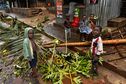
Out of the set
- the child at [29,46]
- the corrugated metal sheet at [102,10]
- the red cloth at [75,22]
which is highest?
the corrugated metal sheet at [102,10]

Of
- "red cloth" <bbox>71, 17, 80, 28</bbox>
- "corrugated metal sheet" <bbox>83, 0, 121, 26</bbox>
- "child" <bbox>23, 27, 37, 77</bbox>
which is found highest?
"corrugated metal sheet" <bbox>83, 0, 121, 26</bbox>

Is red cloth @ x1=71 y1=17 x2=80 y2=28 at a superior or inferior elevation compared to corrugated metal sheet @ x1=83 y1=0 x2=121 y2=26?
inferior

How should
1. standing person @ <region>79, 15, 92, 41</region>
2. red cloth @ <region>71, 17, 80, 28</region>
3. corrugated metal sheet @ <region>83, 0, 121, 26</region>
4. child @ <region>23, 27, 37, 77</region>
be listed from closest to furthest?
child @ <region>23, 27, 37, 77</region> → standing person @ <region>79, 15, 92, 41</region> → corrugated metal sheet @ <region>83, 0, 121, 26</region> → red cloth @ <region>71, 17, 80, 28</region>

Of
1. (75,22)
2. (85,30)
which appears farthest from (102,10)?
(85,30)

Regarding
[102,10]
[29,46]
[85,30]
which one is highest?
[102,10]

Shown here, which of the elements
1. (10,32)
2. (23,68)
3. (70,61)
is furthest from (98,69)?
(10,32)

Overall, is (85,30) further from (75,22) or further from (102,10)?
(102,10)

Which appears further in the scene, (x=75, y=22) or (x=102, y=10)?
(x=75, y=22)

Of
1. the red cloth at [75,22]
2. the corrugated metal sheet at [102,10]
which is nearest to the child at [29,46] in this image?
the red cloth at [75,22]

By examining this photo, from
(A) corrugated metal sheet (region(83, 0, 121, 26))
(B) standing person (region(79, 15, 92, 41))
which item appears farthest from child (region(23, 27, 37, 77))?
(A) corrugated metal sheet (region(83, 0, 121, 26))

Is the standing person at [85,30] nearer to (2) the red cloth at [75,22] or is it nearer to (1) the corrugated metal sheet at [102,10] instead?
(1) the corrugated metal sheet at [102,10]

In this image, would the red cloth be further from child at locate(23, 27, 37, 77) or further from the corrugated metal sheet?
child at locate(23, 27, 37, 77)

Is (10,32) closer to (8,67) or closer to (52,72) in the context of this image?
(8,67)

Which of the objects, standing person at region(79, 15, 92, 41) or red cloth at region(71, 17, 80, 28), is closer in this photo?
standing person at region(79, 15, 92, 41)
